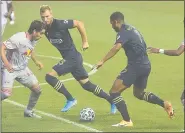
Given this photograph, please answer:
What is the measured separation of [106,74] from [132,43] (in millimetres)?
7898

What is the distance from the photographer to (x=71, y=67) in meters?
12.6

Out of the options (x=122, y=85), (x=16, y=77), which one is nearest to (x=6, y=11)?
(x=16, y=77)

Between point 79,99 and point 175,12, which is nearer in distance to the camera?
point 79,99

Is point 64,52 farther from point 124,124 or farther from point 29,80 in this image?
point 124,124

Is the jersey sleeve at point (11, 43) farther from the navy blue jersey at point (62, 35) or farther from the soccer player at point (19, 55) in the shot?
the navy blue jersey at point (62, 35)

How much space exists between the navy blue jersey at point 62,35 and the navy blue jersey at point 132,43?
1474mm

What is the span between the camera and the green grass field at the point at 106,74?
12.1 m

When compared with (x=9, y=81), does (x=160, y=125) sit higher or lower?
lower

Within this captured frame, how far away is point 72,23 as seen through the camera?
12062mm

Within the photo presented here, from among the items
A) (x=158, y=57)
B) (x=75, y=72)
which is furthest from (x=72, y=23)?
(x=158, y=57)

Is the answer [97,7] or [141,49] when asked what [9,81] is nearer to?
[141,49]

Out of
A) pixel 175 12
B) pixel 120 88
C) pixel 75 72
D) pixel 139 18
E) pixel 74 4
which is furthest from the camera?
pixel 74 4

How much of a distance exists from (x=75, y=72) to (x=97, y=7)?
27775mm

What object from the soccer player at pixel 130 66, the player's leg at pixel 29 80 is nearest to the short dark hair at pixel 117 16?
the soccer player at pixel 130 66
